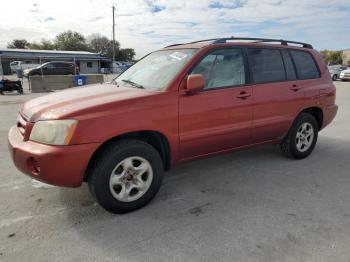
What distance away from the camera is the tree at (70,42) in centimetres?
7444

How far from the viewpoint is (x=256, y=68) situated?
4254 millimetres

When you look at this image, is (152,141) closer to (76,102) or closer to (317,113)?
(76,102)

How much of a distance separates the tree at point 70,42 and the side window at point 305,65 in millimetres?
75747

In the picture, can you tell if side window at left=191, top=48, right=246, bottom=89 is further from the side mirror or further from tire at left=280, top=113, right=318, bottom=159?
tire at left=280, top=113, right=318, bottom=159

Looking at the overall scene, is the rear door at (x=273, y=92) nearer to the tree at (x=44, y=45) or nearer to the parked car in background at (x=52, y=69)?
the parked car in background at (x=52, y=69)

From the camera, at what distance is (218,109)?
3758mm

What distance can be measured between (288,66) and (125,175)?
3.00 m

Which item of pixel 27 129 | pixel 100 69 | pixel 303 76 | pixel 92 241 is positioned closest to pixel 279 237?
pixel 92 241

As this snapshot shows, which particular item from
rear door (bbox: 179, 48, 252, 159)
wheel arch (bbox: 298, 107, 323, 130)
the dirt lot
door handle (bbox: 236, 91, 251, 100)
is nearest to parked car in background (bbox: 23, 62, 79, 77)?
the dirt lot

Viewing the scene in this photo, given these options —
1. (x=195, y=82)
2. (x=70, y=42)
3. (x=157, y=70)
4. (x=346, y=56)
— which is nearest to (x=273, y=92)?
(x=195, y=82)

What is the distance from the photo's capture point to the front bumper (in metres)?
2.82

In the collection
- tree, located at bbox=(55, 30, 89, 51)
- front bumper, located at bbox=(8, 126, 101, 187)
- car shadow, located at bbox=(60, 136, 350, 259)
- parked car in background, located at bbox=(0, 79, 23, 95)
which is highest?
tree, located at bbox=(55, 30, 89, 51)

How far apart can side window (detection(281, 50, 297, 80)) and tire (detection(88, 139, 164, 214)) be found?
2.53 m

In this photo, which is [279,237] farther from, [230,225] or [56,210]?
[56,210]
